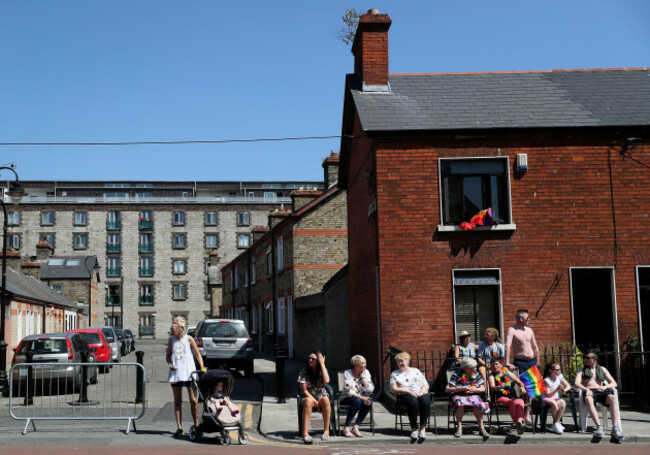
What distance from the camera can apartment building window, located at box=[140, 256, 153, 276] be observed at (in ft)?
248

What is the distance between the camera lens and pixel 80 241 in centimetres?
7588

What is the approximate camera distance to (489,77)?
56.9 feet

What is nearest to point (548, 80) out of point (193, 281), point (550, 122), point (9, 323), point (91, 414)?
point (550, 122)

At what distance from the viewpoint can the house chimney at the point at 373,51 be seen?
16.5 meters

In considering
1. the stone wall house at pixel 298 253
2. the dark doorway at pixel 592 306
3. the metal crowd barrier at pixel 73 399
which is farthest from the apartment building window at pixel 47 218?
the dark doorway at pixel 592 306

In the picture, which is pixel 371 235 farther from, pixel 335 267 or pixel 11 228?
pixel 11 228

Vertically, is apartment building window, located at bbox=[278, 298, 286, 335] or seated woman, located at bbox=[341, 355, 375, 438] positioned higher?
apartment building window, located at bbox=[278, 298, 286, 335]

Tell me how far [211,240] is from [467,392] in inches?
2702

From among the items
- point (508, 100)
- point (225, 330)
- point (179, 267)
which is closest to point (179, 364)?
point (508, 100)

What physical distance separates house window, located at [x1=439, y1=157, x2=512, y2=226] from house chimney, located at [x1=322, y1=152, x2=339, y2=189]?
16747mm

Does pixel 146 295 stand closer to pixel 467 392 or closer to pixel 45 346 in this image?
pixel 45 346

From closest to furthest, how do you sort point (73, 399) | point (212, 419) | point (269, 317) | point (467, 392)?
point (212, 419), point (467, 392), point (73, 399), point (269, 317)

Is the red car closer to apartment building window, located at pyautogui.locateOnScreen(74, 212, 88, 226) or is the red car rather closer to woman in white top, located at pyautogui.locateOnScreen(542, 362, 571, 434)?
woman in white top, located at pyautogui.locateOnScreen(542, 362, 571, 434)

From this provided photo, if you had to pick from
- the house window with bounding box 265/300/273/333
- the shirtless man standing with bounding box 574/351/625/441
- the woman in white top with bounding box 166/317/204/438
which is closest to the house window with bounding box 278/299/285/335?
the house window with bounding box 265/300/273/333
